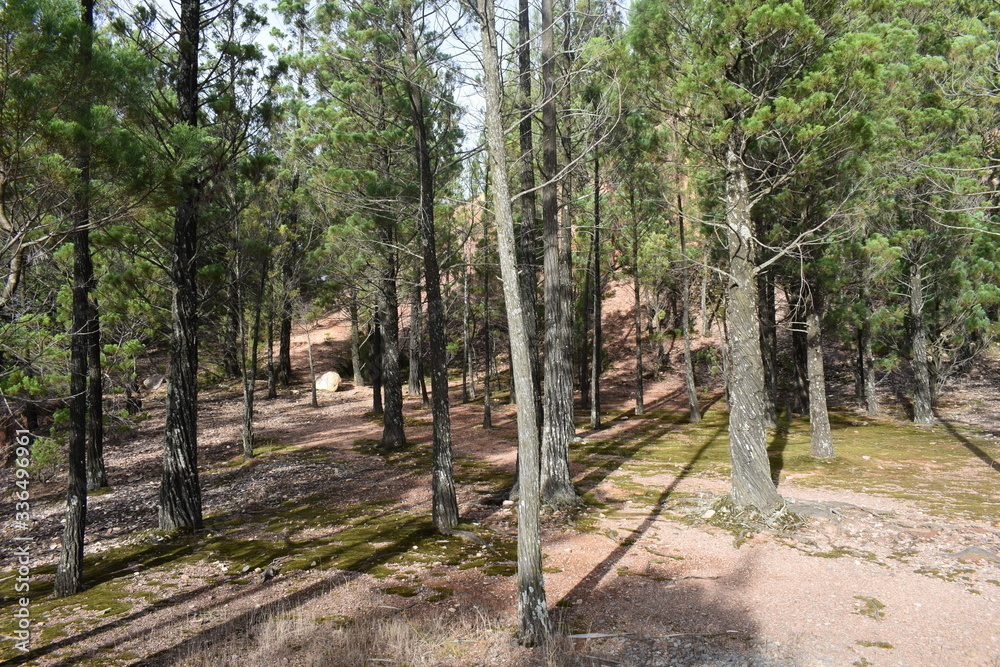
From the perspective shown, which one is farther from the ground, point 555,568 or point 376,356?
point 376,356

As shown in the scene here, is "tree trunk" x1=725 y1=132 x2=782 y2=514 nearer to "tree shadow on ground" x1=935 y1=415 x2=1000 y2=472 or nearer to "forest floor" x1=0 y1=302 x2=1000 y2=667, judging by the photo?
"forest floor" x1=0 y1=302 x2=1000 y2=667

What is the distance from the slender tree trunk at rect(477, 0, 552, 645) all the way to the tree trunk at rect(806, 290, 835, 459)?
10.4 m

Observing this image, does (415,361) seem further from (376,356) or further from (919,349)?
(919,349)

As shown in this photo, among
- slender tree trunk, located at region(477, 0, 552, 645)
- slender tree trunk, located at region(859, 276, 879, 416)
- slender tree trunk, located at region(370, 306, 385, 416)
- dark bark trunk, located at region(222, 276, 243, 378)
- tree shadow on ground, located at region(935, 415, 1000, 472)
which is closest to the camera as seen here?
Answer: slender tree trunk, located at region(477, 0, 552, 645)

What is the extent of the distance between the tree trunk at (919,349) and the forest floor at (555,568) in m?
3.97

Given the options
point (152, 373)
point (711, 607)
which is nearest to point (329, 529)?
point (711, 607)

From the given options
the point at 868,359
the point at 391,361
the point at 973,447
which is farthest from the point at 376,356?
the point at 973,447

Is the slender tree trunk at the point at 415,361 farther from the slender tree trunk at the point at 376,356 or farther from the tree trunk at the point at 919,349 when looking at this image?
the tree trunk at the point at 919,349

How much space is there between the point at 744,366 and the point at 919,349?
1295cm

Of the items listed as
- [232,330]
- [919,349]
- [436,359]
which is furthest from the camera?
[232,330]

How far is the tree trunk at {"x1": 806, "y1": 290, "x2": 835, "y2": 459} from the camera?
1301 cm

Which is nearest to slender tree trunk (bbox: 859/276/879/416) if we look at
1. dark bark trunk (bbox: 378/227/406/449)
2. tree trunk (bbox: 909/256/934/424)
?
tree trunk (bbox: 909/256/934/424)

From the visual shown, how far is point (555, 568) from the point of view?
23.9ft

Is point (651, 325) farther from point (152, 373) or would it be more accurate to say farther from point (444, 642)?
point (444, 642)
